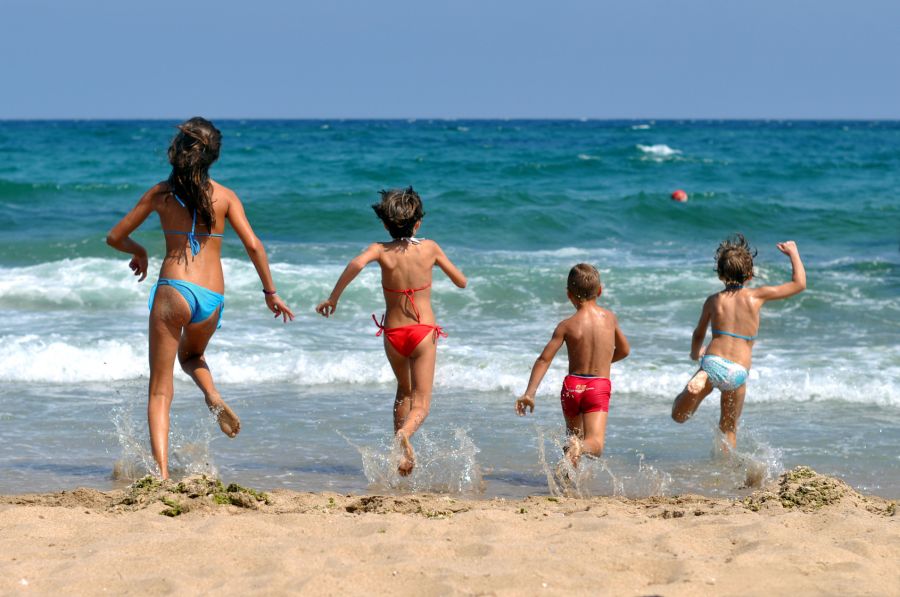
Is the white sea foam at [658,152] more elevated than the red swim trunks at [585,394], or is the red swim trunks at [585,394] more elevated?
the white sea foam at [658,152]

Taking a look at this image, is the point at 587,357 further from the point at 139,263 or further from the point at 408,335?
the point at 139,263

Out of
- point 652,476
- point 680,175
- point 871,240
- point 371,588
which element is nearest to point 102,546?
point 371,588

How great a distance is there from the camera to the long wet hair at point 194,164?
4852 mm

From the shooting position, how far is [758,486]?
18.5ft

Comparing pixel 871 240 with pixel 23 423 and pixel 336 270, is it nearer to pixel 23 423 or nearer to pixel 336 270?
pixel 336 270

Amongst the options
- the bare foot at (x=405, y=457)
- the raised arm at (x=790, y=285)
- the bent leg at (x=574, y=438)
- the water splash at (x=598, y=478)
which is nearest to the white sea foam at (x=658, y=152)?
the raised arm at (x=790, y=285)

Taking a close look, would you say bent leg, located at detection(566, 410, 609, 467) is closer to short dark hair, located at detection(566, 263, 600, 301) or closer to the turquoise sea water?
the turquoise sea water

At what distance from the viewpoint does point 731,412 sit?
20.2ft

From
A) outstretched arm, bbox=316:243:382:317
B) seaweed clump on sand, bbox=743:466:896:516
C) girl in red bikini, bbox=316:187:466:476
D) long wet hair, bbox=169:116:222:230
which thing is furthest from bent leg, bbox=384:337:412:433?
seaweed clump on sand, bbox=743:466:896:516

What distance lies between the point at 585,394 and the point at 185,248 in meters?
2.14

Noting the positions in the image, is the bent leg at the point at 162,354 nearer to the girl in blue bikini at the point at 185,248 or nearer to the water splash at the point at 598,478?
the girl in blue bikini at the point at 185,248

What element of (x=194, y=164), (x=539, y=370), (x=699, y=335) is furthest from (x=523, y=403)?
(x=194, y=164)

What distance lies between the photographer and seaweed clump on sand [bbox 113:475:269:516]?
15.1ft

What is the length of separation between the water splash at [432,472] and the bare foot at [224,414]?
65cm
